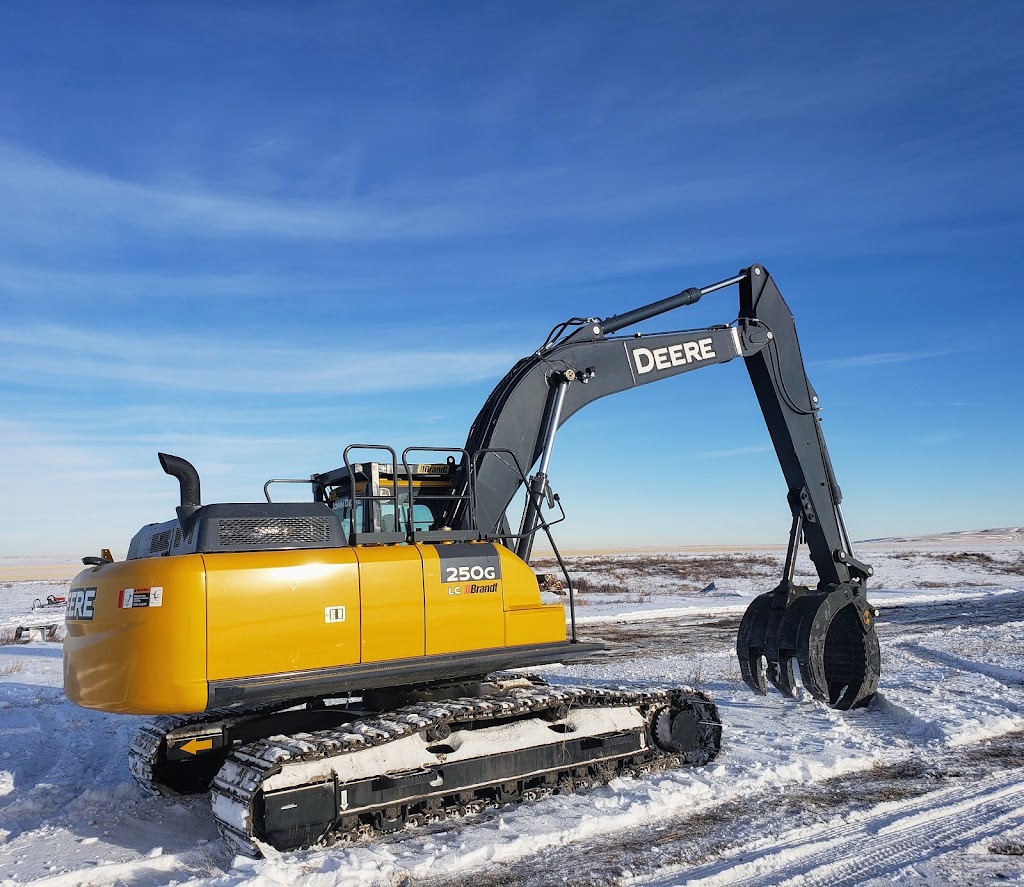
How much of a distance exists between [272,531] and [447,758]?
2.23 m

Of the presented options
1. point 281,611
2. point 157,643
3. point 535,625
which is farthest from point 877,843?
point 157,643

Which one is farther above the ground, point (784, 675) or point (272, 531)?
point (272, 531)

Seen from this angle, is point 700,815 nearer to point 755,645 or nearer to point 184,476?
point 755,645

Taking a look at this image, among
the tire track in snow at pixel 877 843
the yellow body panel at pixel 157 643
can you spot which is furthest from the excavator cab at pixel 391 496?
the tire track in snow at pixel 877 843

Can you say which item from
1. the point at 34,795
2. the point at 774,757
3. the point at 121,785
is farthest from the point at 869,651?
the point at 34,795

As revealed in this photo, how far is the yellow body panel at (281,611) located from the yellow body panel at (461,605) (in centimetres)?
64

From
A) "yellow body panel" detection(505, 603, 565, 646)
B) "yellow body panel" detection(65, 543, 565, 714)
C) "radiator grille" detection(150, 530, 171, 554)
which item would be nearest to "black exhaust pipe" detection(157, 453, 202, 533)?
"radiator grille" detection(150, 530, 171, 554)

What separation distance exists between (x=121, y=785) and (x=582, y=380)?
571 cm

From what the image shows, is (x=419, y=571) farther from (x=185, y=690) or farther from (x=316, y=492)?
(x=316, y=492)

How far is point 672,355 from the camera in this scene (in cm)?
985

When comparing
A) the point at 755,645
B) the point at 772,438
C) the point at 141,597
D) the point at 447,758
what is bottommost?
the point at 447,758

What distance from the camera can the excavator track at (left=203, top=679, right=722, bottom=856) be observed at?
20.4 ft

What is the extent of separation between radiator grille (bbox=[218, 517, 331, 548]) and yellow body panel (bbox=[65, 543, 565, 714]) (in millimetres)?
136

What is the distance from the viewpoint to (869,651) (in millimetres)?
10227
